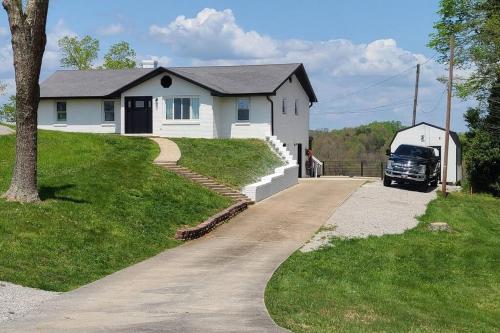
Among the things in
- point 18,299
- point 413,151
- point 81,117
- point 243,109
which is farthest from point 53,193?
point 81,117

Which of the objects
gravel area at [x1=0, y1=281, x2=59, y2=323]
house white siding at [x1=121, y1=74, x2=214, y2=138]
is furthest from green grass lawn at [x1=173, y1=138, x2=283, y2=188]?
gravel area at [x1=0, y1=281, x2=59, y2=323]

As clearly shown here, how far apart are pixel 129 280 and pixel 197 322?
4.01 meters

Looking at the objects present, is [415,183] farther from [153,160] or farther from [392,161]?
[153,160]

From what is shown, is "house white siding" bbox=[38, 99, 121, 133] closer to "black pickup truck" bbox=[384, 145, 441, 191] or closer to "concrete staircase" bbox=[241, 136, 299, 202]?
"concrete staircase" bbox=[241, 136, 299, 202]

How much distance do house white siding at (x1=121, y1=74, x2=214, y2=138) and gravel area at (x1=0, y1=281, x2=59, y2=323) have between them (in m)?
27.8

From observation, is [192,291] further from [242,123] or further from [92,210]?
[242,123]

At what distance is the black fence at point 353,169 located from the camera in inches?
2164

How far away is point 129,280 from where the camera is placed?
13242 mm

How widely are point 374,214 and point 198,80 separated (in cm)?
1773

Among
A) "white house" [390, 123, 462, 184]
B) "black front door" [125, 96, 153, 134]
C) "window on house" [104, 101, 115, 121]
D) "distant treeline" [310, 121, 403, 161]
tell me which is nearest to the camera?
"black front door" [125, 96, 153, 134]

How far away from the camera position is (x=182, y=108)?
3997cm

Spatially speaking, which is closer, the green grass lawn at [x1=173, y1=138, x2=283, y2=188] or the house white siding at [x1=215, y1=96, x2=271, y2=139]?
the green grass lawn at [x1=173, y1=138, x2=283, y2=188]

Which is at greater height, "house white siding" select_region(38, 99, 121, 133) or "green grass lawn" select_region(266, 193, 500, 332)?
"house white siding" select_region(38, 99, 121, 133)

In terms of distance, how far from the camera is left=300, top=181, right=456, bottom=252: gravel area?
20781 mm
